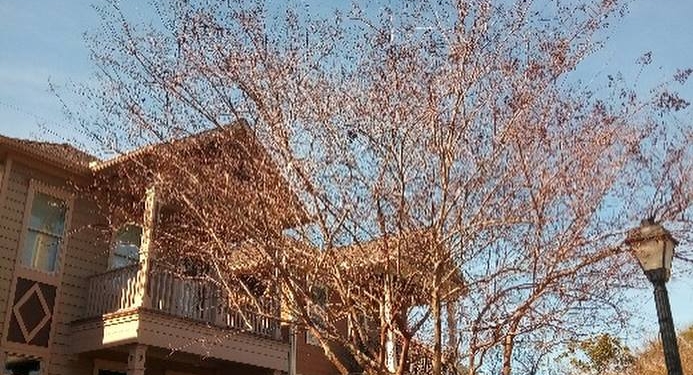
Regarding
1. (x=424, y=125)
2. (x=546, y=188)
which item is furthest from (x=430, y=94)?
(x=546, y=188)

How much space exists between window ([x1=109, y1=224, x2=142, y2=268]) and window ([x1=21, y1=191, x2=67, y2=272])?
47.1 inches

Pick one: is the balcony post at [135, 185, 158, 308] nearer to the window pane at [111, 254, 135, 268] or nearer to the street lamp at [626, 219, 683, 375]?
the window pane at [111, 254, 135, 268]

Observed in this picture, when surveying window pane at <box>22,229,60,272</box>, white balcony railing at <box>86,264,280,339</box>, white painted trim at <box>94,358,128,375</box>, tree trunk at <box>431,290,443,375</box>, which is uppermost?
window pane at <box>22,229,60,272</box>

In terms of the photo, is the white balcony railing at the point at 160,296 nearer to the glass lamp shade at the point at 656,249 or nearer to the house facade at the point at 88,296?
the house facade at the point at 88,296

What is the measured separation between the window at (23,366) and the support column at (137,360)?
2.19 meters

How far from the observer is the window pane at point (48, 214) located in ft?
52.0

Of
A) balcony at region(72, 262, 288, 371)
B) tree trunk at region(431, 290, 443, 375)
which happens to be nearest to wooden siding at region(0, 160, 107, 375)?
balcony at region(72, 262, 288, 371)

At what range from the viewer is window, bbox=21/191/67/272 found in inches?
→ 611

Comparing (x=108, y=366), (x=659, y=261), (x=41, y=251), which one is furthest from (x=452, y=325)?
(x=41, y=251)

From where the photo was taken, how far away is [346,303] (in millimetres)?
10383

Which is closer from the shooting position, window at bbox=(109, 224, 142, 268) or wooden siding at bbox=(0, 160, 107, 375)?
wooden siding at bbox=(0, 160, 107, 375)

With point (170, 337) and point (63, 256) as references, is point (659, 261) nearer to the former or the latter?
point (170, 337)

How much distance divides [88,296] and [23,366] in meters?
1.79

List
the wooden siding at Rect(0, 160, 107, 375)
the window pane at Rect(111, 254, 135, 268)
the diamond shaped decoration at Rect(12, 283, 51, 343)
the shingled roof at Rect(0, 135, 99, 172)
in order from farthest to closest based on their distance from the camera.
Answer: the window pane at Rect(111, 254, 135, 268)
the shingled roof at Rect(0, 135, 99, 172)
the wooden siding at Rect(0, 160, 107, 375)
the diamond shaped decoration at Rect(12, 283, 51, 343)
